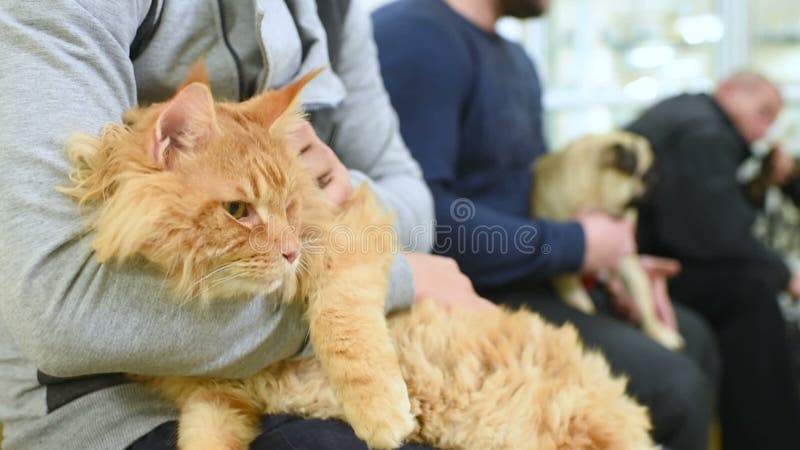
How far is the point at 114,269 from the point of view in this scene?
1.88 feet

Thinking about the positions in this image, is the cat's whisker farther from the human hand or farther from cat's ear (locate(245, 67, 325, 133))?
Result: the human hand

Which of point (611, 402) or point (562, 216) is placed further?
point (562, 216)

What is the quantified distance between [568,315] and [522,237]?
0.53 feet

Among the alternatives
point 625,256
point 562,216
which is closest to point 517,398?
point 625,256

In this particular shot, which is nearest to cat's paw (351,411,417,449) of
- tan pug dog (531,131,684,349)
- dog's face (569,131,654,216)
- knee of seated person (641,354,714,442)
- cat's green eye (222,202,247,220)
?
cat's green eye (222,202,247,220)

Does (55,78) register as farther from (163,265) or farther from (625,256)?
(625,256)

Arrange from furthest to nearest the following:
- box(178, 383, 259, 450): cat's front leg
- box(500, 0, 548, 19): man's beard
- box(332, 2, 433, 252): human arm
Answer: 1. box(500, 0, 548, 19): man's beard
2. box(332, 2, 433, 252): human arm
3. box(178, 383, 259, 450): cat's front leg

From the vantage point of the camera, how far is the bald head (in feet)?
7.15

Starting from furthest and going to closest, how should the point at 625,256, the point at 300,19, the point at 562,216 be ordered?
the point at 562,216 < the point at 625,256 < the point at 300,19

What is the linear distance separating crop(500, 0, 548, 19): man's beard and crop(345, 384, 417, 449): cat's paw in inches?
40.3

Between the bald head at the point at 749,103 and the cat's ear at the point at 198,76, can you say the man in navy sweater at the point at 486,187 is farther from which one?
the bald head at the point at 749,103

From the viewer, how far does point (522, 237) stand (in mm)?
1167

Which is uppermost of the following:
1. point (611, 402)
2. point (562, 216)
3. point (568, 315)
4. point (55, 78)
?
point (55, 78)

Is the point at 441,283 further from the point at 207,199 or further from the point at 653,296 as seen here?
the point at 653,296
